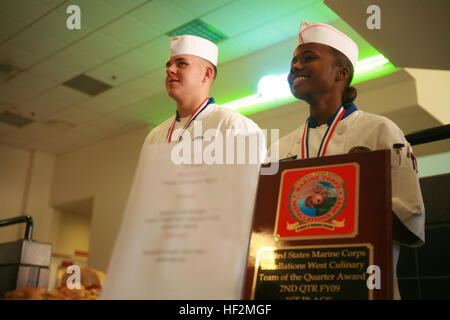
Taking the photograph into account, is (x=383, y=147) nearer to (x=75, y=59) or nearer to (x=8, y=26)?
(x=8, y=26)

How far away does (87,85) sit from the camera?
22.3ft

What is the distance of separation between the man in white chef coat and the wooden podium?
24.6 inches

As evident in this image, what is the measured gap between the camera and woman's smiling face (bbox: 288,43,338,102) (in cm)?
167

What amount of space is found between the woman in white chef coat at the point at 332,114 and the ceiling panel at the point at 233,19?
3361 millimetres

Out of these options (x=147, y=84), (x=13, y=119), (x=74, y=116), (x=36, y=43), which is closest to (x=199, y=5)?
(x=147, y=84)

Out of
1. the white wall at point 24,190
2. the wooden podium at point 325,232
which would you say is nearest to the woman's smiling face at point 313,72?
the wooden podium at point 325,232

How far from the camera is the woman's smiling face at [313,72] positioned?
1671 millimetres

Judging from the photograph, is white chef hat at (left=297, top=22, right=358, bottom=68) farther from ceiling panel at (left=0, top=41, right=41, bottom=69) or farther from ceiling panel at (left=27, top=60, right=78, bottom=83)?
ceiling panel at (left=27, top=60, right=78, bottom=83)

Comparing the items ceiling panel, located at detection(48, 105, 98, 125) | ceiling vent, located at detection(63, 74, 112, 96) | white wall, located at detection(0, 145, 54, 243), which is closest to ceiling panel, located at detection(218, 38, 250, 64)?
ceiling vent, located at detection(63, 74, 112, 96)

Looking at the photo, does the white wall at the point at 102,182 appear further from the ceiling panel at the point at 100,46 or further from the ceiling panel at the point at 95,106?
the ceiling panel at the point at 100,46

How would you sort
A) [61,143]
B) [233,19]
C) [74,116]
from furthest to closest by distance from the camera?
[61,143]
[74,116]
[233,19]

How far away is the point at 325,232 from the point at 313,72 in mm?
853
